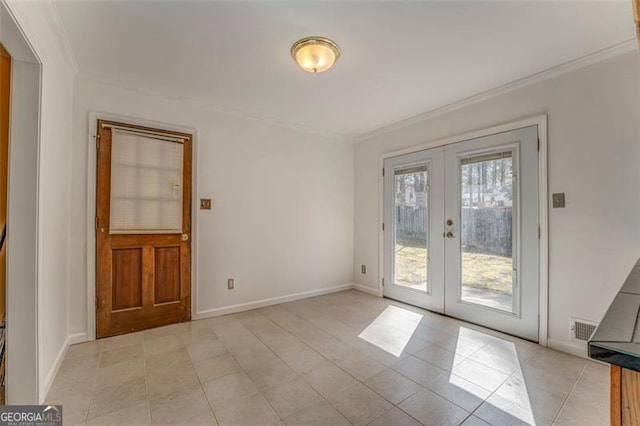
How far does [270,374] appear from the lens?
84.0 inches

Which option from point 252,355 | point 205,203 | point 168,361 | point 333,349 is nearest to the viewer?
point 168,361

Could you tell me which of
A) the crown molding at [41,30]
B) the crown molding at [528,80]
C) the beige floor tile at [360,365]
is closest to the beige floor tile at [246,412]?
the beige floor tile at [360,365]

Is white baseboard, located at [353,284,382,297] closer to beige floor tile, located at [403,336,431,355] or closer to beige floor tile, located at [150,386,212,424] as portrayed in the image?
beige floor tile, located at [403,336,431,355]

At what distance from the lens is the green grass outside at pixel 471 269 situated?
2.92 meters

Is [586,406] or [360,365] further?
[360,365]

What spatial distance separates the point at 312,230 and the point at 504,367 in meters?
2.70

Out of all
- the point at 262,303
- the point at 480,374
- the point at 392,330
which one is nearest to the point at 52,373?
the point at 262,303

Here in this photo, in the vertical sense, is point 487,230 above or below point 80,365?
above

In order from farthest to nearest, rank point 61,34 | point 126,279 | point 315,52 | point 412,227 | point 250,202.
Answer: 1. point 412,227
2. point 250,202
3. point 126,279
4. point 315,52
5. point 61,34

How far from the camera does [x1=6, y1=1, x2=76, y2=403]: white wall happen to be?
5.61 feet

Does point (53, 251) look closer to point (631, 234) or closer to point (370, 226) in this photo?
point (370, 226)

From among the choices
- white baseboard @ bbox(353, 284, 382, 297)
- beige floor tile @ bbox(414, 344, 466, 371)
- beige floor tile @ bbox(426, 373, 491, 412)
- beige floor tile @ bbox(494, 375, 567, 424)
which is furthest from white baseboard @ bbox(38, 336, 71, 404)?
white baseboard @ bbox(353, 284, 382, 297)

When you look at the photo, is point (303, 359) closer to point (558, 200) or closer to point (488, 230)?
point (488, 230)

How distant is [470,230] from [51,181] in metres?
3.77
